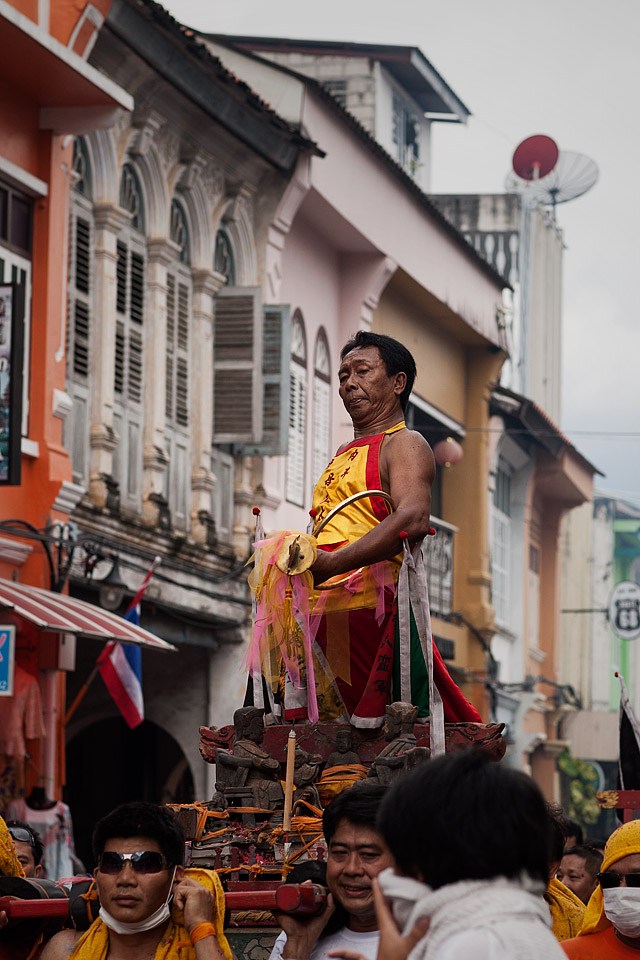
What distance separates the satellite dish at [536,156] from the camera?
3369 centimetres

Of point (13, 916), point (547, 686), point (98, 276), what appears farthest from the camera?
point (547, 686)

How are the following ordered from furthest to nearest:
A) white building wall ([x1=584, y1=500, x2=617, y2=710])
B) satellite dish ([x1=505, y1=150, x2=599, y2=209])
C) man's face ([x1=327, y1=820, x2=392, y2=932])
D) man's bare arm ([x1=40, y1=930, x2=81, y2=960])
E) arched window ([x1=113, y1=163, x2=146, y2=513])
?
white building wall ([x1=584, y1=500, x2=617, y2=710]) → satellite dish ([x1=505, y1=150, x2=599, y2=209]) → arched window ([x1=113, y1=163, x2=146, y2=513]) → man's bare arm ([x1=40, y1=930, x2=81, y2=960]) → man's face ([x1=327, y1=820, x2=392, y2=932])

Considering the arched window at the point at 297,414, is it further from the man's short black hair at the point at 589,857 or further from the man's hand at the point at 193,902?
the man's hand at the point at 193,902

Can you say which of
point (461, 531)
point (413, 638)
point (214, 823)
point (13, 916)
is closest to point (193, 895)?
point (13, 916)

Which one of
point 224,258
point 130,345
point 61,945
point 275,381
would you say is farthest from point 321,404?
point 61,945

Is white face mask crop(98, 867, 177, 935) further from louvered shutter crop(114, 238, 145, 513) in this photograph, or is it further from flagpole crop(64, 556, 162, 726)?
louvered shutter crop(114, 238, 145, 513)

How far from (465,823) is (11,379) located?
10.1 m

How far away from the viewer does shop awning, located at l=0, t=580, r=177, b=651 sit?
1255 cm

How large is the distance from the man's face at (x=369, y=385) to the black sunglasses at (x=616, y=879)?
5.47 ft

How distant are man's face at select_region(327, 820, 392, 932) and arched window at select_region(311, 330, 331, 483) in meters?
16.0

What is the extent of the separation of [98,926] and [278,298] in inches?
584

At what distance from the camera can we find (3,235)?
14.3 m

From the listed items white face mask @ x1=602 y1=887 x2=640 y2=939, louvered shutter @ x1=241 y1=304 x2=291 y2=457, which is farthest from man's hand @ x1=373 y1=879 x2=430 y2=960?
louvered shutter @ x1=241 y1=304 x2=291 y2=457

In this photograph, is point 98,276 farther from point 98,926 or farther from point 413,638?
point 98,926
